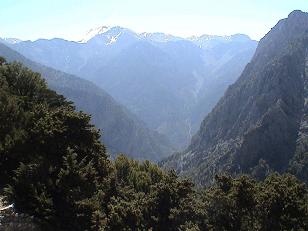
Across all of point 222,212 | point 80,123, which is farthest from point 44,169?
point 222,212

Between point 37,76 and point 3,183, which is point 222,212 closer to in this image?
point 3,183

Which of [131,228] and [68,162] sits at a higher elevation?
[68,162]

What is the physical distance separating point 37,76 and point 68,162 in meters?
16.5

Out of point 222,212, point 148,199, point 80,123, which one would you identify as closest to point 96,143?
point 80,123

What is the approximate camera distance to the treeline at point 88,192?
2880 centimetres

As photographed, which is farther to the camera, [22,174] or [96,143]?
[96,143]

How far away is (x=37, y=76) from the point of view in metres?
44.5

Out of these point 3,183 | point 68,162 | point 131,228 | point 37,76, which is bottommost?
point 131,228

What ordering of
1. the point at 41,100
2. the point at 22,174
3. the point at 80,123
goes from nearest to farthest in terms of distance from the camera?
the point at 22,174 < the point at 80,123 < the point at 41,100

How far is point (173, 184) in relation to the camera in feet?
124

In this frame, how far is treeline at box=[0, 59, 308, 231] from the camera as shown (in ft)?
94.5

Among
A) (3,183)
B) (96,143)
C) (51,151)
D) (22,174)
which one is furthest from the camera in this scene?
(96,143)

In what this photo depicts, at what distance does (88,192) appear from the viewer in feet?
104

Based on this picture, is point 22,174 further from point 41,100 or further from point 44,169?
point 41,100
